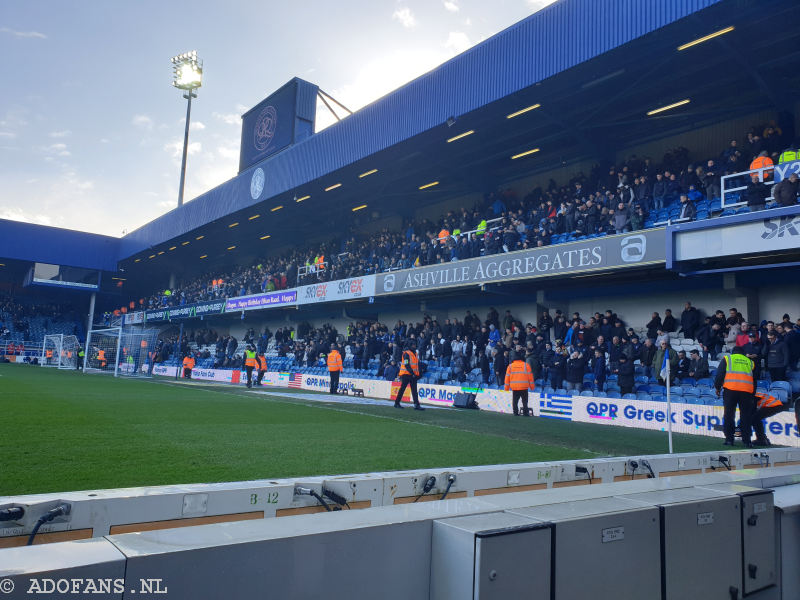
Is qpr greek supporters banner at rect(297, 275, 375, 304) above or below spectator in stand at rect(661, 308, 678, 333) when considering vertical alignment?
above

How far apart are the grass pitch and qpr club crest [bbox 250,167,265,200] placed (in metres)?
16.6

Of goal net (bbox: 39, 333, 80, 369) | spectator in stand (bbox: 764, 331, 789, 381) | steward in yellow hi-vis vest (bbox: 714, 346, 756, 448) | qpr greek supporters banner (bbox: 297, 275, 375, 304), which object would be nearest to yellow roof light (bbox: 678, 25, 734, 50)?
spectator in stand (bbox: 764, 331, 789, 381)

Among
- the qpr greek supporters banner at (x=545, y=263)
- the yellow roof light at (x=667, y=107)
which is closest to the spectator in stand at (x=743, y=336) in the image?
the qpr greek supporters banner at (x=545, y=263)

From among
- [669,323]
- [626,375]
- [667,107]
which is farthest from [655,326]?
[667,107]

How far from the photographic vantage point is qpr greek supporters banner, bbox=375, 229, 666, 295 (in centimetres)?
1430

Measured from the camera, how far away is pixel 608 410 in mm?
14312

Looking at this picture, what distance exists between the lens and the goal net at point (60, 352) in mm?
40062

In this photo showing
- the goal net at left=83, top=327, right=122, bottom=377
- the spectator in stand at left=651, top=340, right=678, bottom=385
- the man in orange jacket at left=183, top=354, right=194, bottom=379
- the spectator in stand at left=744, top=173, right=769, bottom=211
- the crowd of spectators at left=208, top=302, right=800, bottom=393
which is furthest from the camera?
the goal net at left=83, top=327, right=122, bottom=377

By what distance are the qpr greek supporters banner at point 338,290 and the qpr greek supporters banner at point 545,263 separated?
1839 millimetres

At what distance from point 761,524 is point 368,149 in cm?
2025

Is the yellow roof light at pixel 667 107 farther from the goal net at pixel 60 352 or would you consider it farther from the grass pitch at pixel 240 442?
the goal net at pixel 60 352

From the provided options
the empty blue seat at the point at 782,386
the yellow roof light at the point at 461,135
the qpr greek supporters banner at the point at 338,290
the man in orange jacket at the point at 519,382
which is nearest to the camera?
the empty blue seat at the point at 782,386

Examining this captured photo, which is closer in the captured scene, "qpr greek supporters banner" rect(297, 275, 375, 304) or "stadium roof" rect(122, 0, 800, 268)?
"stadium roof" rect(122, 0, 800, 268)

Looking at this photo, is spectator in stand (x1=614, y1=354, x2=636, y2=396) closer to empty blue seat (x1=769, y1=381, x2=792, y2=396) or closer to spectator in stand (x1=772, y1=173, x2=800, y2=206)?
empty blue seat (x1=769, y1=381, x2=792, y2=396)
